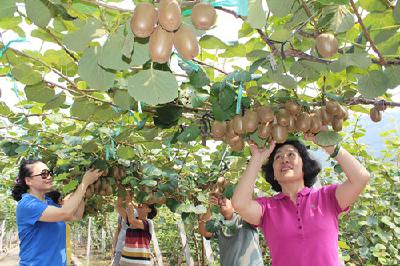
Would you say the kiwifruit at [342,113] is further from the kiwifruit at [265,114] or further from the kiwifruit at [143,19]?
the kiwifruit at [143,19]

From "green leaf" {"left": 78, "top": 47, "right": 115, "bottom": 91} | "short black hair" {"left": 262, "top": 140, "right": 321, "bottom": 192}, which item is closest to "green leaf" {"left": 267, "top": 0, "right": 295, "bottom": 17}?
"green leaf" {"left": 78, "top": 47, "right": 115, "bottom": 91}

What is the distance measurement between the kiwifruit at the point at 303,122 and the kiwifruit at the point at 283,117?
0.06 meters

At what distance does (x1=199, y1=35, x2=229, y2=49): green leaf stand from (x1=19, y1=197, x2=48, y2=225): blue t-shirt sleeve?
2120 millimetres

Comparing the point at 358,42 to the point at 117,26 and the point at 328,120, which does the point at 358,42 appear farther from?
the point at 117,26

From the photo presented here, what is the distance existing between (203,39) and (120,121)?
164 centimetres

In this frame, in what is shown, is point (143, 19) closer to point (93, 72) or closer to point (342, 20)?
point (93, 72)

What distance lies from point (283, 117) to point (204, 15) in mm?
1065

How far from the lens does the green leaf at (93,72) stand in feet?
3.80

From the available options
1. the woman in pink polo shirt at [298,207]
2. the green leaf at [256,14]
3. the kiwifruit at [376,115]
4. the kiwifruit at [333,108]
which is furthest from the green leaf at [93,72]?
the kiwifruit at [376,115]

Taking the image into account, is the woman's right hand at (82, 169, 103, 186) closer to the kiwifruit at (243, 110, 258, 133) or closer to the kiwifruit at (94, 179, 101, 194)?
the kiwifruit at (94, 179, 101, 194)

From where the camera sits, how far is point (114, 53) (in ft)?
3.63

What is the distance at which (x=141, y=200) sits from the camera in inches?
155

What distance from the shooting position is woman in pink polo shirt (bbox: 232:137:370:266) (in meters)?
2.12

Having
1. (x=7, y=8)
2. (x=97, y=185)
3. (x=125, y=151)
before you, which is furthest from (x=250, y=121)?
(x=97, y=185)
